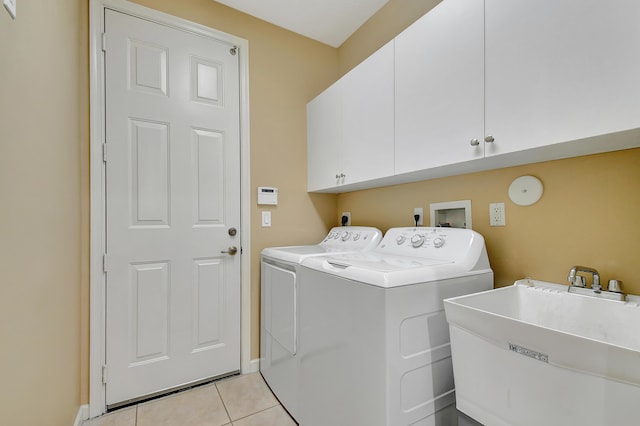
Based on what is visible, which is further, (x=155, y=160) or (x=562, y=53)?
(x=155, y=160)

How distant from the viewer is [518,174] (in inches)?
50.4

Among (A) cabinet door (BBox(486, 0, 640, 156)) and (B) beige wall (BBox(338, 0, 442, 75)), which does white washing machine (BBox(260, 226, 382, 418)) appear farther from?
(B) beige wall (BBox(338, 0, 442, 75))

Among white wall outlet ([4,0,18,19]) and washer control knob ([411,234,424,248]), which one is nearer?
white wall outlet ([4,0,18,19])

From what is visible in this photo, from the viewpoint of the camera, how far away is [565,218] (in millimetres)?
1136

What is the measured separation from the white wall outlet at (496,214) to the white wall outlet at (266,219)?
151 cm

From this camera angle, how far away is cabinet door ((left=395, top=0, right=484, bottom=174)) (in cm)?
114

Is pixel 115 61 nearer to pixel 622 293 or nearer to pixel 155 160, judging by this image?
pixel 155 160

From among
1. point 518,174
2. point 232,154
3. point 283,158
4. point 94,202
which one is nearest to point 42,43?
point 94,202

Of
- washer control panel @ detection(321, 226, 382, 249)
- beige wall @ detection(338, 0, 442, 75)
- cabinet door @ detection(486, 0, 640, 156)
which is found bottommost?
washer control panel @ detection(321, 226, 382, 249)

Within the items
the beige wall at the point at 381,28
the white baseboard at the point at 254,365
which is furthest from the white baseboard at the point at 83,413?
the beige wall at the point at 381,28

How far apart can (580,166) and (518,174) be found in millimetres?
216

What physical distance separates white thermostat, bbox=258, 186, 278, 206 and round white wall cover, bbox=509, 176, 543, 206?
1.57 metres

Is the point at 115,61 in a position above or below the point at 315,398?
above

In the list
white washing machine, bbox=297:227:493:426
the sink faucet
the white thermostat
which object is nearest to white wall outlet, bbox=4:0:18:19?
white washing machine, bbox=297:227:493:426
